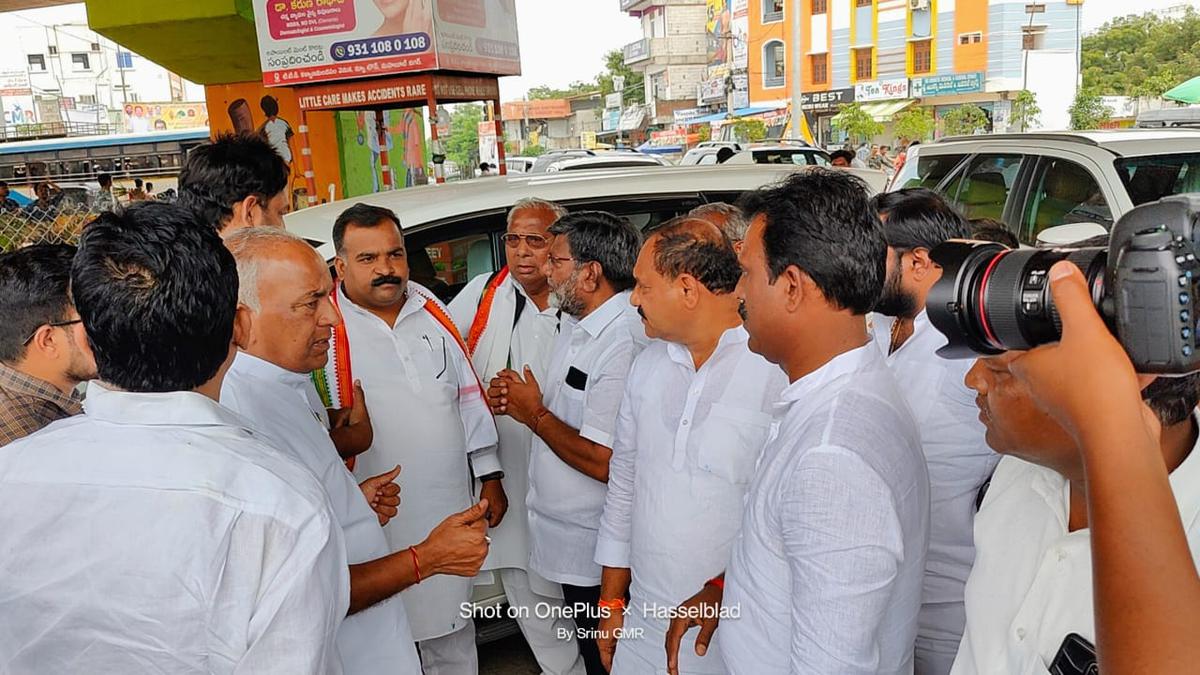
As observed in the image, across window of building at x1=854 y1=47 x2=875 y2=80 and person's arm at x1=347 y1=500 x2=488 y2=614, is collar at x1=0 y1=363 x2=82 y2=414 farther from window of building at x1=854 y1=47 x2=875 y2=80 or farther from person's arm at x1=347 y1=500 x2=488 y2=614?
window of building at x1=854 y1=47 x2=875 y2=80

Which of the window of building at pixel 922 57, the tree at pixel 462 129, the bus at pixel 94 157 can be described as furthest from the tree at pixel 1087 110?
the tree at pixel 462 129

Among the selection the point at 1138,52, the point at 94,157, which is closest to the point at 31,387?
the point at 94,157

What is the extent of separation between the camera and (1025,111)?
1179 inches

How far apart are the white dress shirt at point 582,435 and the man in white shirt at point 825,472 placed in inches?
40.3

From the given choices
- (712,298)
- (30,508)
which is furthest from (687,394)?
(30,508)

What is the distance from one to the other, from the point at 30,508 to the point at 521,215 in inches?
97.9

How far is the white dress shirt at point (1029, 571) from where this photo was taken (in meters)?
1.06

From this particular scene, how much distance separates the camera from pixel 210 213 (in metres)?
2.96

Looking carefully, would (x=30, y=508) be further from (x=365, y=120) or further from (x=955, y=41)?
(x=955, y=41)

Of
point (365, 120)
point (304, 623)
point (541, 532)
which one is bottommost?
point (541, 532)

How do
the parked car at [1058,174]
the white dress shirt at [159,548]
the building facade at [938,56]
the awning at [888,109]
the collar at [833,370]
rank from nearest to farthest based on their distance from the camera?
the white dress shirt at [159,548] → the collar at [833,370] → the parked car at [1058,174] → the building facade at [938,56] → the awning at [888,109]

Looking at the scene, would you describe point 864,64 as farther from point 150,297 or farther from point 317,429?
point 150,297

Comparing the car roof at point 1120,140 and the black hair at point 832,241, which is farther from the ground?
the car roof at point 1120,140

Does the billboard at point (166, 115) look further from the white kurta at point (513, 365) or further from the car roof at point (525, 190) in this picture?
the white kurta at point (513, 365)
